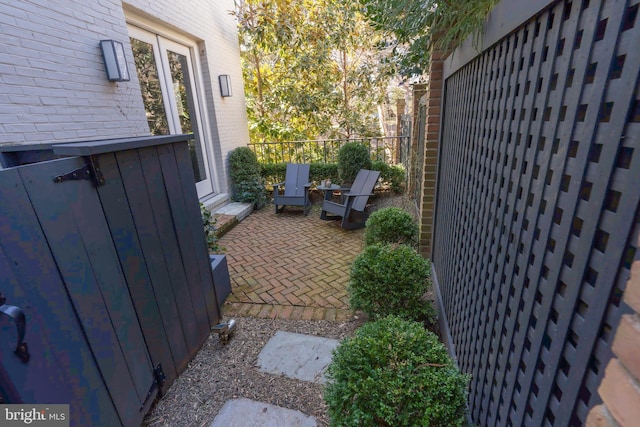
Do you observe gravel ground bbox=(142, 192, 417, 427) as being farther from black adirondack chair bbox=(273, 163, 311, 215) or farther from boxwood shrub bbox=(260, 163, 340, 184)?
boxwood shrub bbox=(260, 163, 340, 184)

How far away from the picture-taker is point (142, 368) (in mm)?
1552

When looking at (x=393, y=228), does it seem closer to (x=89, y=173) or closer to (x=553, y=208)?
(x=553, y=208)

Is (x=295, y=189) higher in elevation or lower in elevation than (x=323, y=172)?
lower

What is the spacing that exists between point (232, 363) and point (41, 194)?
1.48 m

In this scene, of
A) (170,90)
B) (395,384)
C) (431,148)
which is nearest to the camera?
(395,384)

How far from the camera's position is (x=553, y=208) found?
73 cm

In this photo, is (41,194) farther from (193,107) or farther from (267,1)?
(267,1)

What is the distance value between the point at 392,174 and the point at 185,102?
3.76m

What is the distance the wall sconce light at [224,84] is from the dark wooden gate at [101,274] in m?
3.66

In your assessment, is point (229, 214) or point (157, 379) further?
point (229, 214)

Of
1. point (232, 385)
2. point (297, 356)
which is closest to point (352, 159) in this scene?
point (297, 356)

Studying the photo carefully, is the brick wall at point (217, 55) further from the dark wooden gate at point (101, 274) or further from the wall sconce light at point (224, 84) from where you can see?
the dark wooden gate at point (101, 274)

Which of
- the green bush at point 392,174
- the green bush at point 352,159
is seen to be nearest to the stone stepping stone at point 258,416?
the green bush at point 352,159

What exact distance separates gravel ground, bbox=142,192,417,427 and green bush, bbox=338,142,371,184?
3.46 meters
